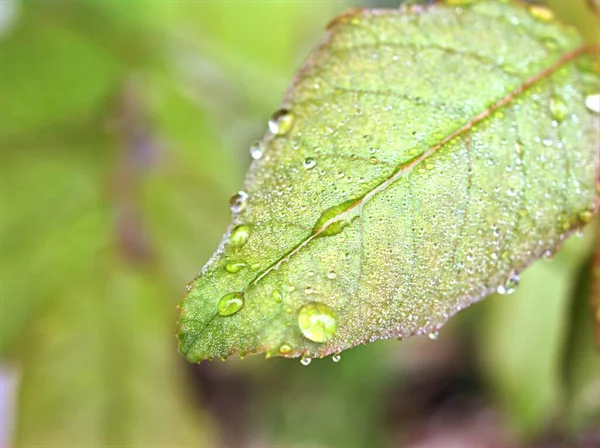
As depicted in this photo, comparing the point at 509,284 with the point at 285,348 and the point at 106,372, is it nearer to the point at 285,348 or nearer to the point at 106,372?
the point at 285,348

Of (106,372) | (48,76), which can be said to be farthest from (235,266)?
(48,76)

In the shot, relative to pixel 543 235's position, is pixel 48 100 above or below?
above

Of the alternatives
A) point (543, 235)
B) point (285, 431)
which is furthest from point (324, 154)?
point (285, 431)

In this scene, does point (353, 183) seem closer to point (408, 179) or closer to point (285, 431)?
point (408, 179)

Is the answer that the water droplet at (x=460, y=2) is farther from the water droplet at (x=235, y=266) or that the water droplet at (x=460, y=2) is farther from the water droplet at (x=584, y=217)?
the water droplet at (x=235, y=266)

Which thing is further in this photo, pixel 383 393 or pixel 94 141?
pixel 383 393

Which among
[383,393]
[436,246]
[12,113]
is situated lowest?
[436,246]

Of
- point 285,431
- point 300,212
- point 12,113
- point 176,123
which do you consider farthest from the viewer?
point 285,431
